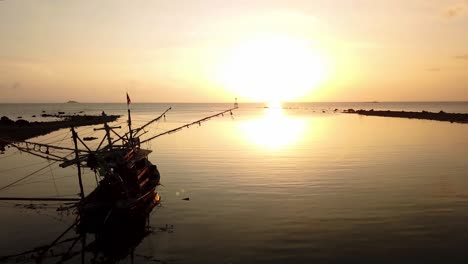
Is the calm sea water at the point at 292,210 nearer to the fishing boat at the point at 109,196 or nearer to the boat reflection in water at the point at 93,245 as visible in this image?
the boat reflection in water at the point at 93,245

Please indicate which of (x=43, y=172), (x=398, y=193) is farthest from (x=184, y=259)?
(x=43, y=172)

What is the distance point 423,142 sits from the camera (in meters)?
62.9

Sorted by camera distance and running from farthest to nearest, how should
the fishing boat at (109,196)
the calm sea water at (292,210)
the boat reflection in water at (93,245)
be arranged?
the fishing boat at (109,196) → the calm sea water at (292,210) → the boat reflection in water at (93,245)

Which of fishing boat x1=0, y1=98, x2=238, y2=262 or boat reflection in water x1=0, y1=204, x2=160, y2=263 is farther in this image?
fishing boat x1=0, y1=98, x2=238, y2=262

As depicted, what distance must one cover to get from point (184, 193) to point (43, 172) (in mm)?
18634

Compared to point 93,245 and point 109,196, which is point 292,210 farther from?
point 93,245

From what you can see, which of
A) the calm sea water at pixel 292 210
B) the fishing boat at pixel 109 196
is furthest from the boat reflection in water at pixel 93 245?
the calm sea water at pixel 292 210

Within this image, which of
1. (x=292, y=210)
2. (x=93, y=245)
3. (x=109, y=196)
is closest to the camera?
(x=93, y=245)

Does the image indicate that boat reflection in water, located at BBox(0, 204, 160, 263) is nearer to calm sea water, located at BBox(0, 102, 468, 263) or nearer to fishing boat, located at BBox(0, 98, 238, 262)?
fishing boat, located at BBox(0, 98, 238, 262)

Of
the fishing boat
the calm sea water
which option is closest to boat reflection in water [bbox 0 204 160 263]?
the fishing boat

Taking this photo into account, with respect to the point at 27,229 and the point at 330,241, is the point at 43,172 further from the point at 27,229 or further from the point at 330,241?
the point at 330,241

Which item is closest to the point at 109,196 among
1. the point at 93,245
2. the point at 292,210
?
the point at 93,245

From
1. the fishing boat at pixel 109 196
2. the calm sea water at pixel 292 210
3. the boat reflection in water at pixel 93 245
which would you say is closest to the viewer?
the boat reflection in water at pixel 93 245

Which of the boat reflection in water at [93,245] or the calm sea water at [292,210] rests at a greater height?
the calm sea water at [292,210]
